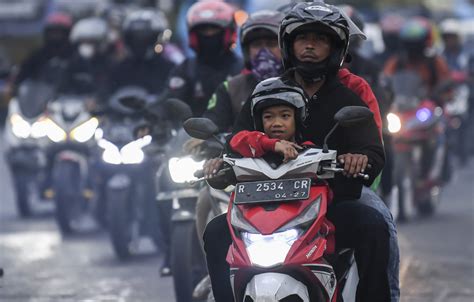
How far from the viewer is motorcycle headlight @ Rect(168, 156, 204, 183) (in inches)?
381

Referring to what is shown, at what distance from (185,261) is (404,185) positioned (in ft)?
21.2

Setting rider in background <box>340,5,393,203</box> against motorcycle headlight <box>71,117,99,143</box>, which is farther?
motorcycle headlight <box>71,117,99,143</box>

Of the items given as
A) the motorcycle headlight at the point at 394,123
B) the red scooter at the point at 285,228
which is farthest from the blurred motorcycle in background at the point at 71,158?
the red scooter at the point at 285,228

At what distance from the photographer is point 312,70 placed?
7602mm

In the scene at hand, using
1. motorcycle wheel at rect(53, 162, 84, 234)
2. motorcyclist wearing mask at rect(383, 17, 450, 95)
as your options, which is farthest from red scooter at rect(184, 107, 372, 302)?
motorcyclist wearing mask at rect(383, 17, 450, 95)

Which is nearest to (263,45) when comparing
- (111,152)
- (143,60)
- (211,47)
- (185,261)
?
(185,261)

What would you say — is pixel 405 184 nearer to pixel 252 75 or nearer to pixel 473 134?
pixel 252 75

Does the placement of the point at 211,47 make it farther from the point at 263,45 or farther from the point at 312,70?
the point at 312,70

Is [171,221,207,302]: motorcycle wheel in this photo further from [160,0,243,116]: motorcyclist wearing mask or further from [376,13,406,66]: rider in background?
[376,13,406,66]: rider in background

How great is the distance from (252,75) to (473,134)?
14932 millimetres

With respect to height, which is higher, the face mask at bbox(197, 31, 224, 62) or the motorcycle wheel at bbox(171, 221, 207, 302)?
the face mask at bbox(197, 31, 224, 62)

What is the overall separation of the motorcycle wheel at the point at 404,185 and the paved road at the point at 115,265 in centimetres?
19

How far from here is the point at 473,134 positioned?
24.2 metres

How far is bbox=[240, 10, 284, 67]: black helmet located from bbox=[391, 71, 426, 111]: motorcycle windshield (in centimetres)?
636
